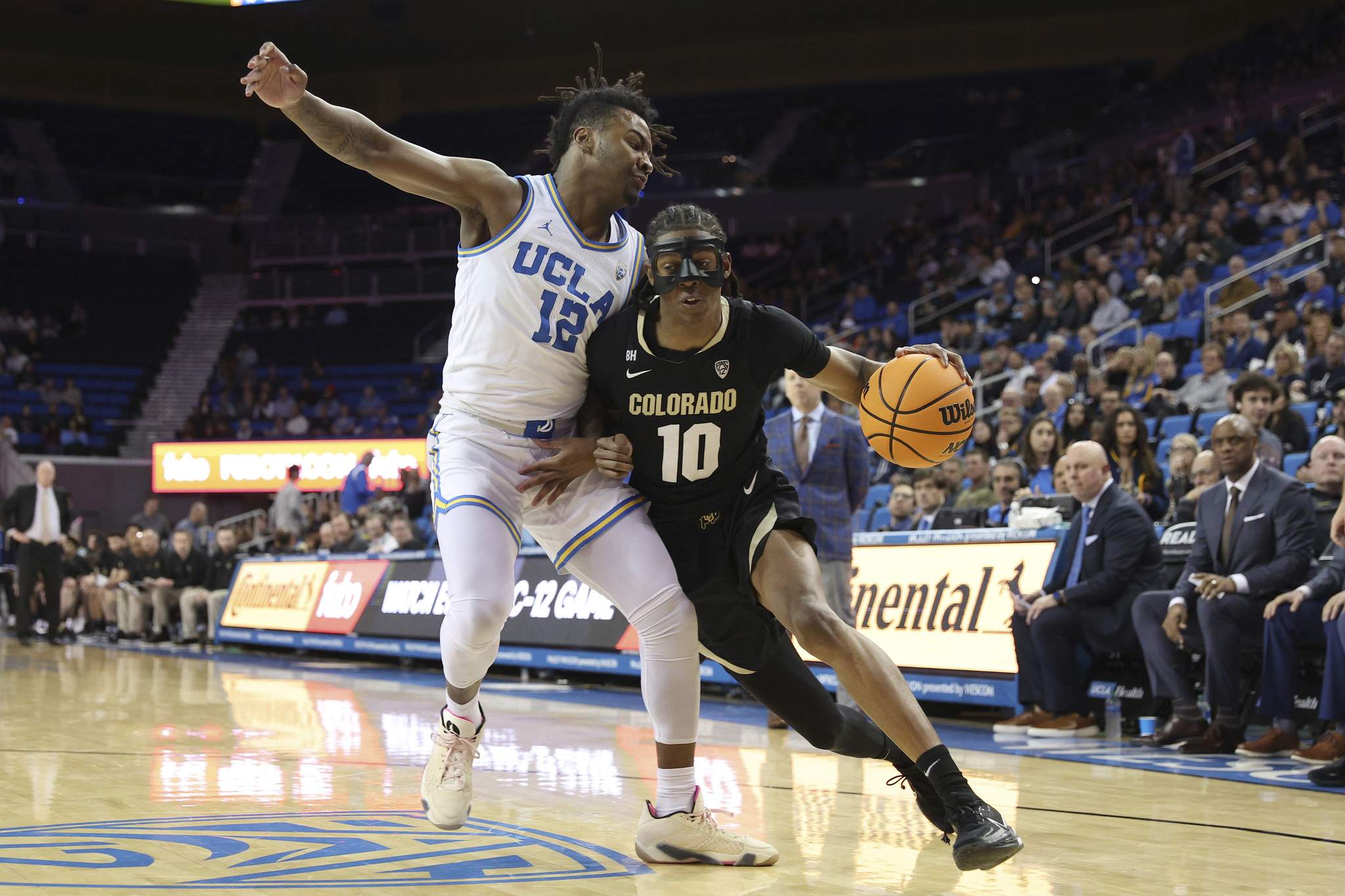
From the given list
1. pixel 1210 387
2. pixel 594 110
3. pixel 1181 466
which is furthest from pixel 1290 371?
pixel 594 110

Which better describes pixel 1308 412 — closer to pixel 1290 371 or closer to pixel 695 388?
pixel 1290 371

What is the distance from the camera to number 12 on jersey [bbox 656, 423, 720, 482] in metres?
3.75

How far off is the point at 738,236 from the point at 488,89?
8.18 metres

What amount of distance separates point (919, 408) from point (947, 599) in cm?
407

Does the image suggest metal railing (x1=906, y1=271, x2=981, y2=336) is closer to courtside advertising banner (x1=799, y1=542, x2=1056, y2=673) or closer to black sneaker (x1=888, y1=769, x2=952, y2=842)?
courtside advertising banner (x1=799, y1=542, x2=1056, y2=673)

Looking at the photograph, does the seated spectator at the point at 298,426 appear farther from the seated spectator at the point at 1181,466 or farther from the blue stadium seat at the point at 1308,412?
the seated spectator at the point at 1181,466

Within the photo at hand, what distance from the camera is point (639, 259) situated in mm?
4059

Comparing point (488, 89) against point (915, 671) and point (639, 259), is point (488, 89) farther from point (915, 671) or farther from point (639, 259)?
point (639, 259)

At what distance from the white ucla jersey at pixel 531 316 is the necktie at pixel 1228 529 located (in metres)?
4.02

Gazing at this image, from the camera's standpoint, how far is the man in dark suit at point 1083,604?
6.85 meters

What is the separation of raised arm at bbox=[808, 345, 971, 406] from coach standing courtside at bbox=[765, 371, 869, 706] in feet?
9.72

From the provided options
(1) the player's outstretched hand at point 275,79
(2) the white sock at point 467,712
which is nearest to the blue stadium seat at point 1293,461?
(2) the white sock at point 467,712

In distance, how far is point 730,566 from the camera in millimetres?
3811

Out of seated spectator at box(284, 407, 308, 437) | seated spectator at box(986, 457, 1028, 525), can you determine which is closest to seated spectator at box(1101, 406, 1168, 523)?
seated spectator at box(986, 457, 1028, 525)
